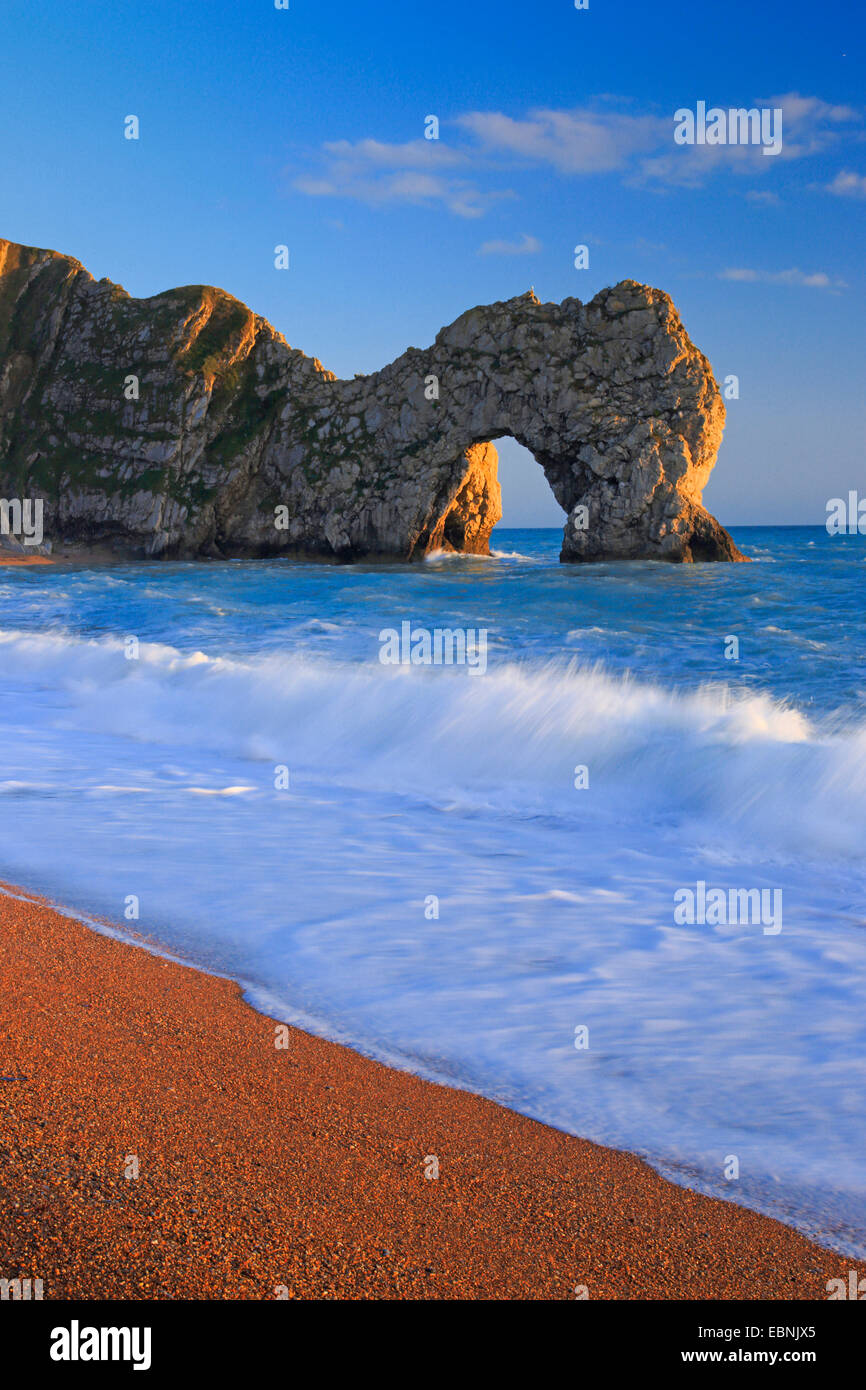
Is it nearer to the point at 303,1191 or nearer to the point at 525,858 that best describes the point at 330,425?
the point at 525,858

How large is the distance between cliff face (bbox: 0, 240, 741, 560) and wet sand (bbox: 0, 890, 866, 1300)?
47926 mm

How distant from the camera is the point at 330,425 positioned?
190 feet

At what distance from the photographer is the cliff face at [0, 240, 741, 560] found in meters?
49.7

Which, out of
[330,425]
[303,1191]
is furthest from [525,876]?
[330,425]

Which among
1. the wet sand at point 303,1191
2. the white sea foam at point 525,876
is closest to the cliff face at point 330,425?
the white sea foam at point 525,876

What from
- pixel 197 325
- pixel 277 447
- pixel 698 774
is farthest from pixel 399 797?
pixel 197 325

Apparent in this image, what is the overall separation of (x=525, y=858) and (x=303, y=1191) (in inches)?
174

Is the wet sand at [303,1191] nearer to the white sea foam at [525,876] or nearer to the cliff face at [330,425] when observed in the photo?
the white sea foam at [525,876]

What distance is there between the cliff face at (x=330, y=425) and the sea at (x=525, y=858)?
34.4 m

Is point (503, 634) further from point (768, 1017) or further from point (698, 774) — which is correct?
point (768, 1017)

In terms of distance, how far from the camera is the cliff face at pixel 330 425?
49.7 meters

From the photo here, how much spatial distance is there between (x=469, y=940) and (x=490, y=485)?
5953cm

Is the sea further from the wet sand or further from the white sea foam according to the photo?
the wet sand

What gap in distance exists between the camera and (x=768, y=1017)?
169 inches
